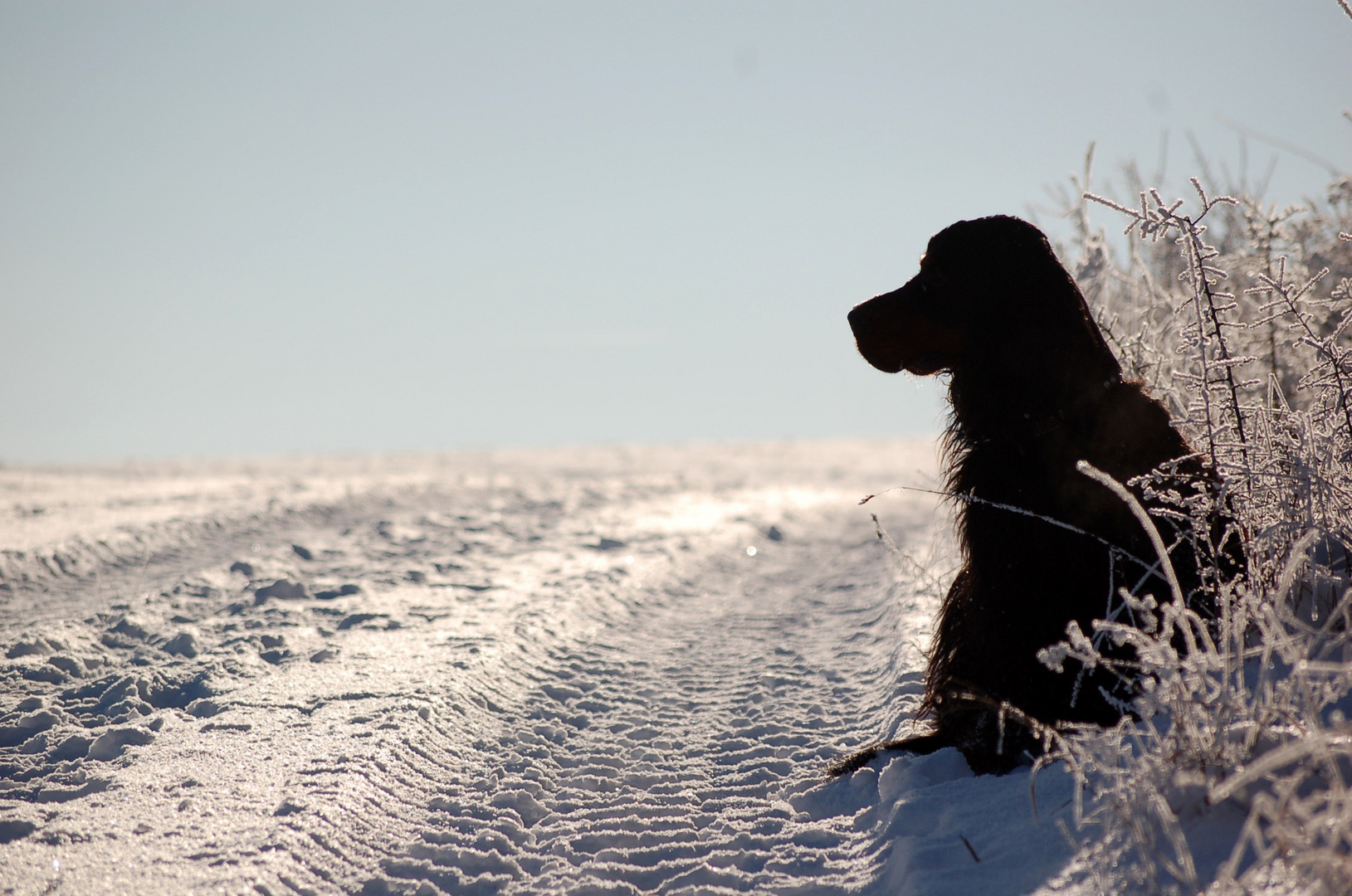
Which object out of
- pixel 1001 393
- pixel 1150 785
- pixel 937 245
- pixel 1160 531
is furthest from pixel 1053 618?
pixel 937 245

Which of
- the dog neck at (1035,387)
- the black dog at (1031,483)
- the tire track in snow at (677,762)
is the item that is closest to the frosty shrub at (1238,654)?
the black dog at (1031,483)

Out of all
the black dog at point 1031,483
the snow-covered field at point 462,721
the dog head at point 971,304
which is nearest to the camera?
the snow-covered field at point 462,721

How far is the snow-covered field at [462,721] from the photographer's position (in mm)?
2266

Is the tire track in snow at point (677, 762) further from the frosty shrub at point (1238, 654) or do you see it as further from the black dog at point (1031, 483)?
the frosty shrub at point (1238, 654)

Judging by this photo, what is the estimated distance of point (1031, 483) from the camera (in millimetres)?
2525

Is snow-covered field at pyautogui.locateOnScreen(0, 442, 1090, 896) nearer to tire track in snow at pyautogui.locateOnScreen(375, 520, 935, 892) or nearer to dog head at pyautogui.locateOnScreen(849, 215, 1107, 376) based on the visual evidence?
tire track in snow at pyautogui.locateOnScreen(375, 520, 935, 892)

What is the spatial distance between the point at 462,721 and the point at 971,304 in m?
2.42

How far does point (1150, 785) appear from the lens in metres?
Result: 1.69

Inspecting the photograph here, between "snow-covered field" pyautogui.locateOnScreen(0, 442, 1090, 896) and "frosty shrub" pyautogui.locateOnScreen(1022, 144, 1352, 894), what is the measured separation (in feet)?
0.93

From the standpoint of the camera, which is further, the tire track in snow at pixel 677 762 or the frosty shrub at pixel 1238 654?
the tire track in snow at pixel 677 762

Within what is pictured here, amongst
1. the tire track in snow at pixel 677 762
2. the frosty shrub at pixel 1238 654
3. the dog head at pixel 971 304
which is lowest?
the tire track in snow at pixel 677 762

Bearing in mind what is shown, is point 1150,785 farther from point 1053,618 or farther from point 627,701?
point 627,701

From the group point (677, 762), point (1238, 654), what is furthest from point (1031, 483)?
point (677, 762)

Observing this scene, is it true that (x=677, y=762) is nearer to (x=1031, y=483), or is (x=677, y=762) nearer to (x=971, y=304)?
(x=1031, y=483)
